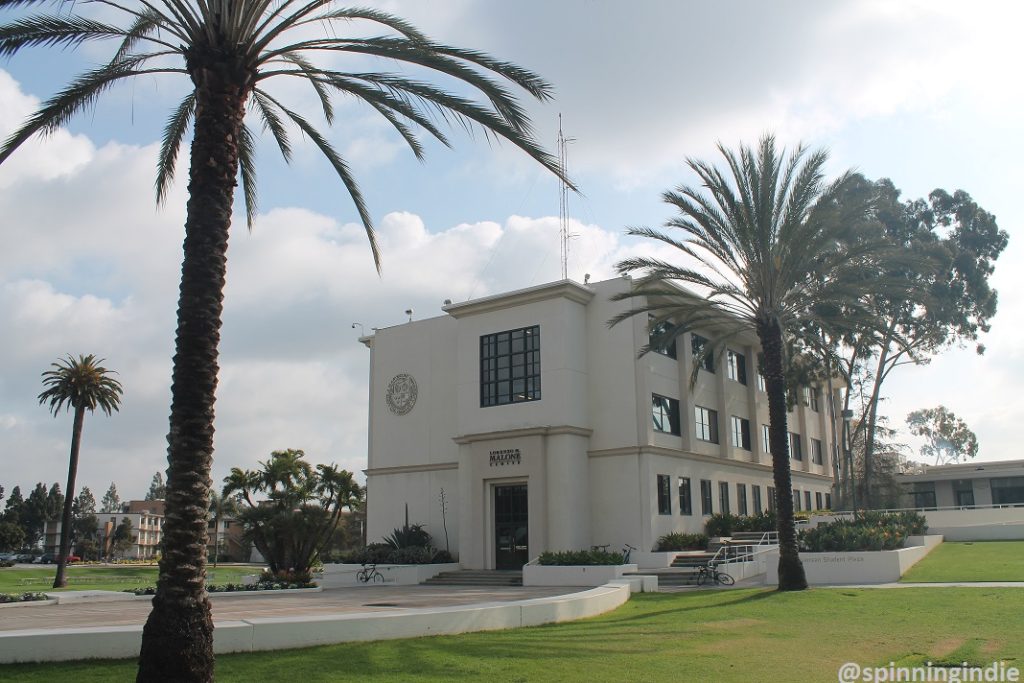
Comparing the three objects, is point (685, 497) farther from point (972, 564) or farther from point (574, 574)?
point (972, 564)


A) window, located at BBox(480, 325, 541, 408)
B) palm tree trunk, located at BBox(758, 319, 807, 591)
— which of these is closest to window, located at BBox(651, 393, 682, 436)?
window, located at BBox(480, 325, 541, 408)

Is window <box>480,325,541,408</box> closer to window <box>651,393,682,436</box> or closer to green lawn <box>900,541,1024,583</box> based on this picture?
window <box>651,393,682,436</box>

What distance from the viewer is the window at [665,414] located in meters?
33.7

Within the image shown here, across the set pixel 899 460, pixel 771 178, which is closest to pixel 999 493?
pixel 899 460

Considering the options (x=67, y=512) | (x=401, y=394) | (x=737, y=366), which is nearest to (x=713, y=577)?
(x=737, y=366)

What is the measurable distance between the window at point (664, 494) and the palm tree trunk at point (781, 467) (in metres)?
8.89

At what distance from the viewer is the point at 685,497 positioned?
3434cm

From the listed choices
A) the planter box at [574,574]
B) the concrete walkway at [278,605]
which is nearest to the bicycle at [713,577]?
the planter box at [574,574]

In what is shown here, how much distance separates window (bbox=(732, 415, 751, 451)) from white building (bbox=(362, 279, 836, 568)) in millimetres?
931

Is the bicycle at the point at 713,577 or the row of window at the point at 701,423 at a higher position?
the row of window at the point at 701,423

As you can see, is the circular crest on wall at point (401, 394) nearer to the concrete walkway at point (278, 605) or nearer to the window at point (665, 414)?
the window at point (665, 414)

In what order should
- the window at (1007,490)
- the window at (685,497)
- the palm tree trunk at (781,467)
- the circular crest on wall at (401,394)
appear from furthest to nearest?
the window at (1007,490) < the circular crest on wall at (401,394) < the window at (685,497) < the palm tree trunk at (781,467)

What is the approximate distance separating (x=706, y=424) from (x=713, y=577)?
1240 centimetres

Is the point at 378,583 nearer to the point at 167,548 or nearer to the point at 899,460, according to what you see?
the point at 167,548
